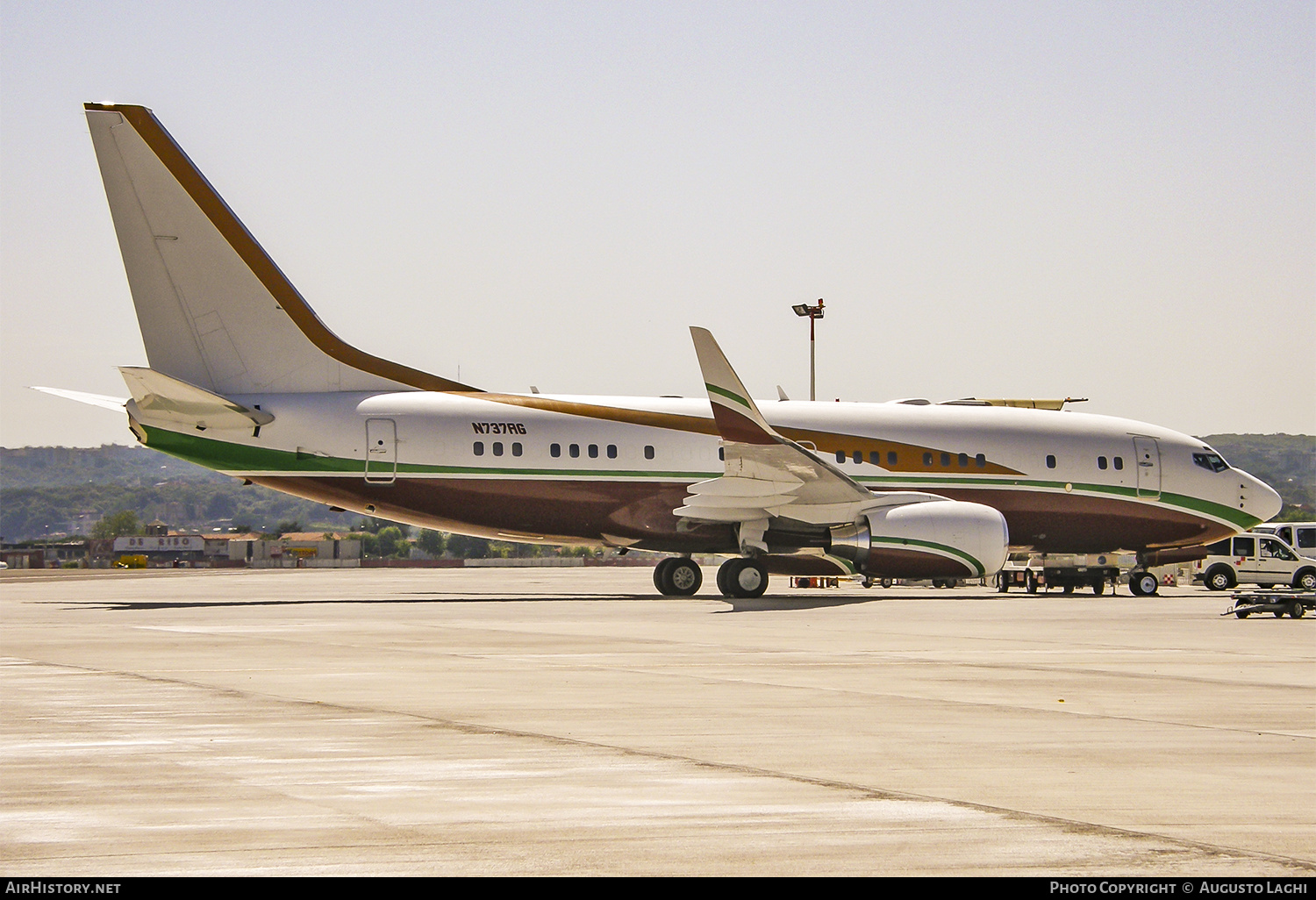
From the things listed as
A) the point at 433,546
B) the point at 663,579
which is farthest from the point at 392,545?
the point at 663,579

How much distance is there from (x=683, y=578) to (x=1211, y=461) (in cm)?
1337

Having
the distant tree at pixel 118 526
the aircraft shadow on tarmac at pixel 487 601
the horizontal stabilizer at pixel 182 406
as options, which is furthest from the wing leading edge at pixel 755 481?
the distant tree at pixel 118 526

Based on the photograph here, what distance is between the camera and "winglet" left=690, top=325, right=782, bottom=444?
25562 millimetres

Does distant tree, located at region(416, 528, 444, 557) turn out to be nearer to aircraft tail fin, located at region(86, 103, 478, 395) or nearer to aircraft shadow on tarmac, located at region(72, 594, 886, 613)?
aircraft shadow on tarmac, located at region(72, 594, 886, 613)

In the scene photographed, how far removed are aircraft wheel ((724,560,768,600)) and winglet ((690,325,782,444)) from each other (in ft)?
10.9

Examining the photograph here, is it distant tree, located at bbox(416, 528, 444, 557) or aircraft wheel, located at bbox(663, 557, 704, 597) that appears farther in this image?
distant tree, located at bbox(416, 528, 444, 557)

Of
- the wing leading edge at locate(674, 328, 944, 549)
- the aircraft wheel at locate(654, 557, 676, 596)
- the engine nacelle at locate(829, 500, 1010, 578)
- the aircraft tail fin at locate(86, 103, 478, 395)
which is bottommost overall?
the aircraft wheel at locate(654, 557, 676, 596)

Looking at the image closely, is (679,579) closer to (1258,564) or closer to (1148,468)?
(1148,468)

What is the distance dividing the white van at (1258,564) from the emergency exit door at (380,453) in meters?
21.0

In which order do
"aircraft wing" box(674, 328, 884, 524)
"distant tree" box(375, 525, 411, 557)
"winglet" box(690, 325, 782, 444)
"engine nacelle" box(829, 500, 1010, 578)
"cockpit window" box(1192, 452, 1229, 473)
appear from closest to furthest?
"winglet" box(690, 325, 782, 444) < "aircraft wing" box(674, 328, 884, 524) < "engine nacelle" box(829, 500, 1010, 578) < "cockpit window" box(1192, 452, 1229, 473) < "distant tree" box(375, 525, 411, 557)

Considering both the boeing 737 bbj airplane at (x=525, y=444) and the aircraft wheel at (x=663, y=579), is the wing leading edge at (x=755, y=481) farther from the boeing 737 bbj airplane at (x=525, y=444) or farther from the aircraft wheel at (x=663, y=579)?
the aircraft wheel at (x=663, y=579)

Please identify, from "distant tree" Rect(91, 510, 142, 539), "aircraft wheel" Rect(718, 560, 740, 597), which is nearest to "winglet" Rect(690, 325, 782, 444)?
"aircraft wheel" Rect(718, 560, 740, 597)

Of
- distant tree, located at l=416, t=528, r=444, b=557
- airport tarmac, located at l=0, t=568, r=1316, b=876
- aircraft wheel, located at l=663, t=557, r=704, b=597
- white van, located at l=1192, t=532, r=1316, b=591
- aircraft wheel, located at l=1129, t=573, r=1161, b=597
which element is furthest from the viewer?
distant tree, located at l=416, t=528, r=444, b=557

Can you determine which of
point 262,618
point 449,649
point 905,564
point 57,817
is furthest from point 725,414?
point 57,817
